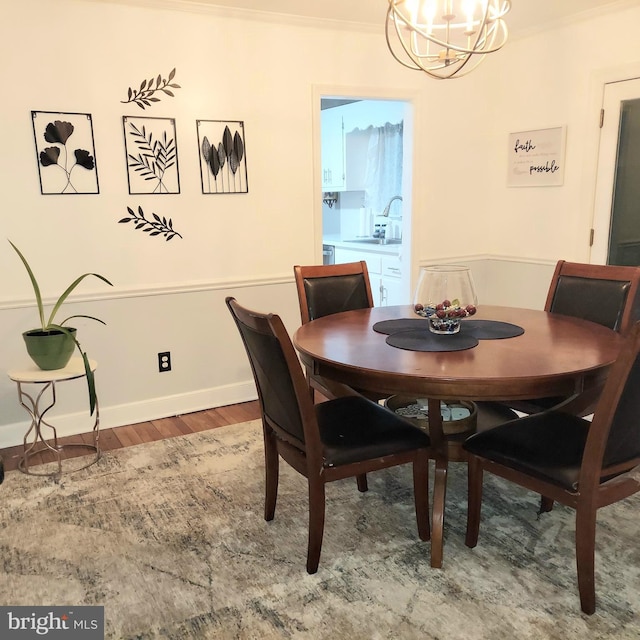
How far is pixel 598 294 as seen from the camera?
8.53ft

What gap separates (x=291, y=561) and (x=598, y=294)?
1783 millimetres

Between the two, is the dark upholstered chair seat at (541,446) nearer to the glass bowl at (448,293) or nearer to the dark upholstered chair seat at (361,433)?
the dark upholstered chair seat at (361,433)

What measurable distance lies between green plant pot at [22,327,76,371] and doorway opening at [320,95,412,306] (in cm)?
253

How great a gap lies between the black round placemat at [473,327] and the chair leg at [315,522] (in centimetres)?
70

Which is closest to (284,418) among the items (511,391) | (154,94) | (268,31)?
(511,391)

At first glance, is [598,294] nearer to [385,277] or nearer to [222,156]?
[222,156]

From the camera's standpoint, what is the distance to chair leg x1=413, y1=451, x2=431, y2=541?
204 centimetres

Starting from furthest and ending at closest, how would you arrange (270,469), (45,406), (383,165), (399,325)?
(383,165)
(45,406)
(399,325)
(270,469)

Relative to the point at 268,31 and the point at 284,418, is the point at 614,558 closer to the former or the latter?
the point at 284,418

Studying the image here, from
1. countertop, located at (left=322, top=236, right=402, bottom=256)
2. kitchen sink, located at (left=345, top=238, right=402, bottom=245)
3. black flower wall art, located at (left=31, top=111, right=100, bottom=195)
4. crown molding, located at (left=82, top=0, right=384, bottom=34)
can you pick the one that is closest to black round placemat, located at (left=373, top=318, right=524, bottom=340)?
black flower wall art, located at (left=31, top=111, right=100, bottom=195)

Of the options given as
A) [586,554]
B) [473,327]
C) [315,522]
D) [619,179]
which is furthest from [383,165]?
[586,554]

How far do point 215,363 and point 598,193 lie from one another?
2.66 m

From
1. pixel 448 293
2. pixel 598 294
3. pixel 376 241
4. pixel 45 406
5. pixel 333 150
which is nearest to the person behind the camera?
pixel 448 293

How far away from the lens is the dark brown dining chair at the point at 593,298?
2467 millimetres
